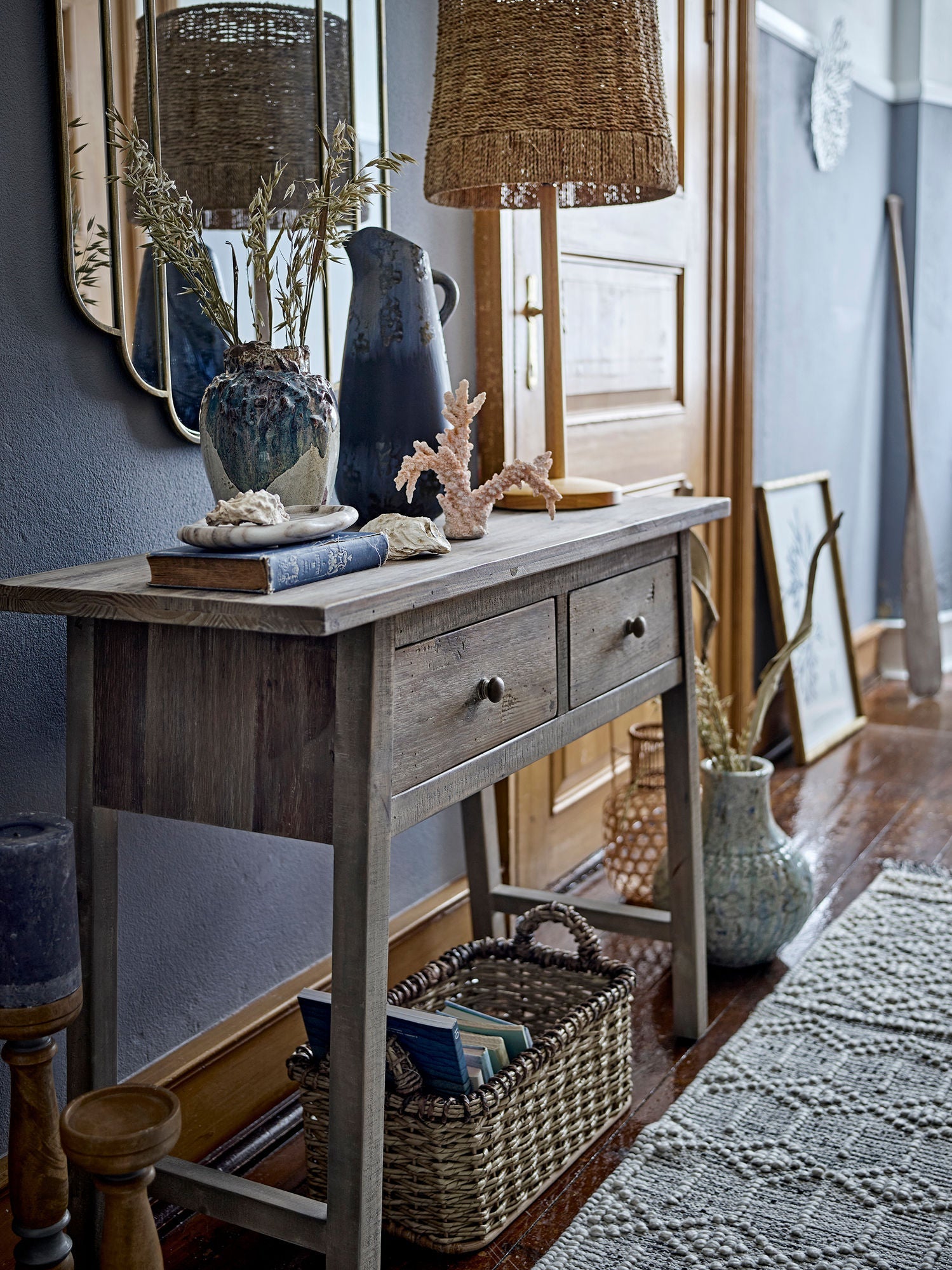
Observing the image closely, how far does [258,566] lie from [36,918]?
15.0 inches

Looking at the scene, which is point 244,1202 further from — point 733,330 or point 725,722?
point 733,330

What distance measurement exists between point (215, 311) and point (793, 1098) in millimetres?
1393

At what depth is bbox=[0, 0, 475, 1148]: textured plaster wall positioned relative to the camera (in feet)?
4.74

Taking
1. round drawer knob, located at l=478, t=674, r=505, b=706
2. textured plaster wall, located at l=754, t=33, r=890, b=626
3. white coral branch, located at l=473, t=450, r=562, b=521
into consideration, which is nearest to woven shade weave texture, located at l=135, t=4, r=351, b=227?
white coral branch, located at l=473, t=450, r=562, b=521

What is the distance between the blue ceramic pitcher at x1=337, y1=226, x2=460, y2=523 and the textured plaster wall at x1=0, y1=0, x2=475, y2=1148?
238mm

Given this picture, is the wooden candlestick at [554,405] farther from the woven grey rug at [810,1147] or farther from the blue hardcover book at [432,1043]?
the woven grey rug at [810,1147]

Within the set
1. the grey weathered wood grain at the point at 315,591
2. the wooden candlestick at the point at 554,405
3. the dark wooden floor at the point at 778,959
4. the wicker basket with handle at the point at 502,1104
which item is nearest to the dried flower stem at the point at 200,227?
the grey weathered wood grain at the point at 315,591

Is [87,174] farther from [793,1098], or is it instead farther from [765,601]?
[765,601]

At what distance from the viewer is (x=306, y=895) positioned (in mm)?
2020

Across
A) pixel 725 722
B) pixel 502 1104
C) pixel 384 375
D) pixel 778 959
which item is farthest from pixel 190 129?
pixel 778 959

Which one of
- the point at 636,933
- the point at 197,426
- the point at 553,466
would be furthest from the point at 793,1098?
the point at 197,426

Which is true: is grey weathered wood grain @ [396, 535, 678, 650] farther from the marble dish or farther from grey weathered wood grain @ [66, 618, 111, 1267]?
grey weathered wood grain @ [66, 618, 111, 1267]

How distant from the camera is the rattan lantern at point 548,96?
1.78 m

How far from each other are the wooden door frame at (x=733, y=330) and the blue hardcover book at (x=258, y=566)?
2172mm
